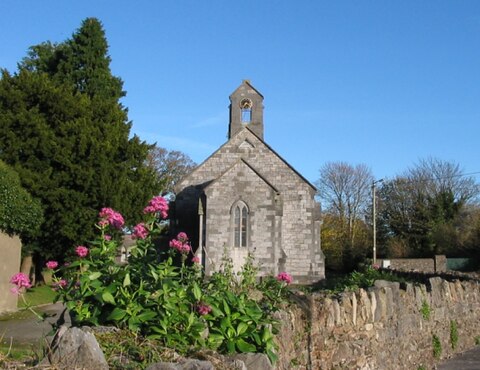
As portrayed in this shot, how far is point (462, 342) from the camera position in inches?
460

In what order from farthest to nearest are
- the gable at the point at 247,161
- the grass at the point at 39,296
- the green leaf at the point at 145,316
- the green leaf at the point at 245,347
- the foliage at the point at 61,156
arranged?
1. the gable at the point at 247,161
2. the foliage at the point at 61,156
3. the grass at the point at 39,296
4. the green leaf at the point at 245,347
5. the green leaf at the point at 145,316

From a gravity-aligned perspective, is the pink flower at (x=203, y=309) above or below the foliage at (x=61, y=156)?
below

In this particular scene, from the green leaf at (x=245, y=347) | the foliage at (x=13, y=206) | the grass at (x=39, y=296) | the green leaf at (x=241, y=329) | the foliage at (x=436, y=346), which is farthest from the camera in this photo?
the grass at (x=39, y=296)

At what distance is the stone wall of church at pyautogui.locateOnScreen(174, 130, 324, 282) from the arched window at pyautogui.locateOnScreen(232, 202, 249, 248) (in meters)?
2.67

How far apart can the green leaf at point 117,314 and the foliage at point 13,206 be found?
13000 millimetres

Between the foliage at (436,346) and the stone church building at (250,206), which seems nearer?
the foliage at (436,346)

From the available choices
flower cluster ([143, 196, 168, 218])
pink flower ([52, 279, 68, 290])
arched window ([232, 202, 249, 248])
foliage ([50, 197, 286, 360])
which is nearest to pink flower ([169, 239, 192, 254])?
flower cluster ([143, 196, 168, 218])

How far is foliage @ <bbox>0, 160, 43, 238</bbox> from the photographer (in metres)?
16.0

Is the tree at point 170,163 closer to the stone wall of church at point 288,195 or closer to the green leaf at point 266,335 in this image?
the stone wall of church at point 288,195

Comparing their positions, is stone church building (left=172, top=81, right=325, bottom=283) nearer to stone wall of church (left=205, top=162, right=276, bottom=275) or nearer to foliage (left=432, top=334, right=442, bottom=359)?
stone wall of church (left=205, top=162, right=276, bottom=275)

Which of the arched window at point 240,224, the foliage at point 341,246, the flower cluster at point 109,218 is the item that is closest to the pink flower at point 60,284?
the flower cluster at point 109,218

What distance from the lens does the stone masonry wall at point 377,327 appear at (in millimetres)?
5931

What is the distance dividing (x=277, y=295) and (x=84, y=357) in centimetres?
281

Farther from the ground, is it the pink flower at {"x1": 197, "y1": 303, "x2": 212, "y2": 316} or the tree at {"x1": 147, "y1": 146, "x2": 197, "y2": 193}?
the tree at {"x1": 147, "y1": 146, "x2": 197, "y2": 193}
